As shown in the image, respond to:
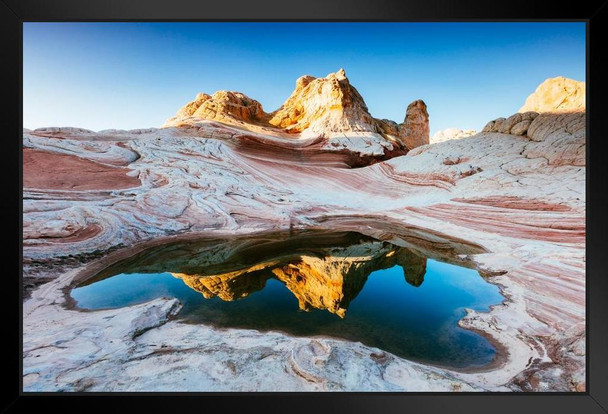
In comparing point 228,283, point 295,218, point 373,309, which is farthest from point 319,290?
point 295,218

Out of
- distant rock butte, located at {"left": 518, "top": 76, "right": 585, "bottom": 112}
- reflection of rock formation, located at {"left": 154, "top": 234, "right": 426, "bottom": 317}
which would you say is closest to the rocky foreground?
distant rock butte, located at {"left": 518, "top": 76, "right": 585, "bottom": 112}

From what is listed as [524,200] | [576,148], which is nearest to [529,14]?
[524,200]

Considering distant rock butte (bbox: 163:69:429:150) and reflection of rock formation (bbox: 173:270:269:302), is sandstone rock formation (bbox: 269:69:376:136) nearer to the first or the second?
distant rock butte (bbox: 163:69:429:150)

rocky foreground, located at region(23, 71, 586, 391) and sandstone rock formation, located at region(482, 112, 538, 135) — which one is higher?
sandstone rock formation, located at region(482, 112, 538, 135)

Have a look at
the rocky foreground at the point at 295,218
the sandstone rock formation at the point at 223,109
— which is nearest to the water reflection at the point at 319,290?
the rocky foreground at the point at 295,218

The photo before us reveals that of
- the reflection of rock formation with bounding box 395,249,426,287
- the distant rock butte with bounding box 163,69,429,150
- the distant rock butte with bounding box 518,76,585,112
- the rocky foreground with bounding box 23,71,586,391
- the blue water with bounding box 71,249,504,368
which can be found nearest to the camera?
the rocky foreground with bounding box 23,71,586,391

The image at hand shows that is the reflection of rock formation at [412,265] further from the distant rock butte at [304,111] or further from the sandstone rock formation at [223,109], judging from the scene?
the sandstone rock formation at [223,109]

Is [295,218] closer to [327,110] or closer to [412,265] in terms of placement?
[412,265]
